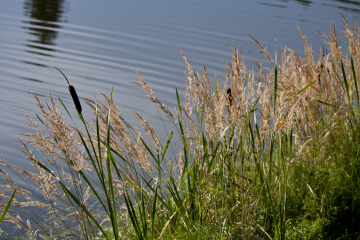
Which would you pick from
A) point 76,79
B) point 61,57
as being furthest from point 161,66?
point 61,57

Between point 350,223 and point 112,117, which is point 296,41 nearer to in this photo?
point 350,223

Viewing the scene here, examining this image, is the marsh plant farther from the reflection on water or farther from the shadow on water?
the reflection on water

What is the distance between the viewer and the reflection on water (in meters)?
11.1

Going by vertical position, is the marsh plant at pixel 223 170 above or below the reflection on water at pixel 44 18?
above

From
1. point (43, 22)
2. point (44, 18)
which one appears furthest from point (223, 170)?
point (44, 18)

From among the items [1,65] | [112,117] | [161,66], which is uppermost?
[112,117]

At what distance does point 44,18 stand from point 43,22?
733 mm

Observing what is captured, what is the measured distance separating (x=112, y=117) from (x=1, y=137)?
3.46 m

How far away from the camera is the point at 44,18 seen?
13641 millimetres

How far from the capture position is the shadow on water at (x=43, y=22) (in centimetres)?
1032

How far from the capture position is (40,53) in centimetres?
959

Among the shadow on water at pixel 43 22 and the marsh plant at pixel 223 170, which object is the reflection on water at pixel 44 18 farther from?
the marsh plant at pixel 223 170

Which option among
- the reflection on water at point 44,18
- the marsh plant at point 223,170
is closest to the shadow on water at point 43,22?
the reflection on water at point 44,18

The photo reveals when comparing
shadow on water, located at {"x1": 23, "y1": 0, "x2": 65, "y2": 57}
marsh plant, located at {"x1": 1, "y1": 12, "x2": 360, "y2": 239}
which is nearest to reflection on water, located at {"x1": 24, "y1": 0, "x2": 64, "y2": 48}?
shadow on water, located at {"x1": 23, "y1": 0, "x2": 65, "y2": 57}
